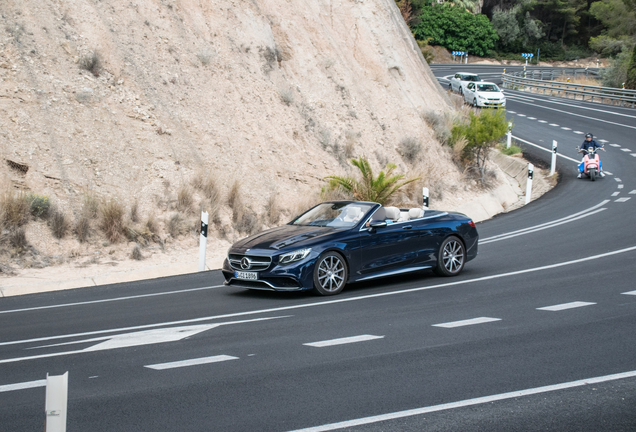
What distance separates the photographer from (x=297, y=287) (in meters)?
10.7

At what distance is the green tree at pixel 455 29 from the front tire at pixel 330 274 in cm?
7338

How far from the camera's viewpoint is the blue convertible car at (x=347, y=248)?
10672 mm

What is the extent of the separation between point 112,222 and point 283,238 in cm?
628

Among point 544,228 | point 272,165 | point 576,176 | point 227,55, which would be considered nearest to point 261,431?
point 544,228

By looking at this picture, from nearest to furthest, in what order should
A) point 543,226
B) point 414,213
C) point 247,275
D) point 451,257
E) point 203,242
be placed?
point 247,275, point 414,213, point 451,257, point 203,242, point 543,226

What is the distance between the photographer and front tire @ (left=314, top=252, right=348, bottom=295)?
1080cm

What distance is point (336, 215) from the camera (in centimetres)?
1208

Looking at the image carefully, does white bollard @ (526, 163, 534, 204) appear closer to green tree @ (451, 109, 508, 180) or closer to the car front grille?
green tree @ (451, 109, 508, 180)

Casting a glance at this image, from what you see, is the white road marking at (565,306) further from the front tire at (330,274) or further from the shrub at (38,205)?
the shrub at (38,205)

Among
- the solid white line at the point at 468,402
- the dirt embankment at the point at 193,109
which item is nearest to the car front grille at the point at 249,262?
the dirt embankment at the point at 193,109

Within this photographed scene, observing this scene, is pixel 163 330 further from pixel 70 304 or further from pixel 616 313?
pixel 616 313

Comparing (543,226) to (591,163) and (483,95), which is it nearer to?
(591,163)

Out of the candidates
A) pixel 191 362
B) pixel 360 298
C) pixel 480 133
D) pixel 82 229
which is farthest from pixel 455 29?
pixel 191 362

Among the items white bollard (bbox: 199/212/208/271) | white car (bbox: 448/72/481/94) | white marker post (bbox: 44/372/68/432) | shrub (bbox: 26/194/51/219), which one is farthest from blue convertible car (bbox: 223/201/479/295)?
white car (bbox: 448/72/481/94)
